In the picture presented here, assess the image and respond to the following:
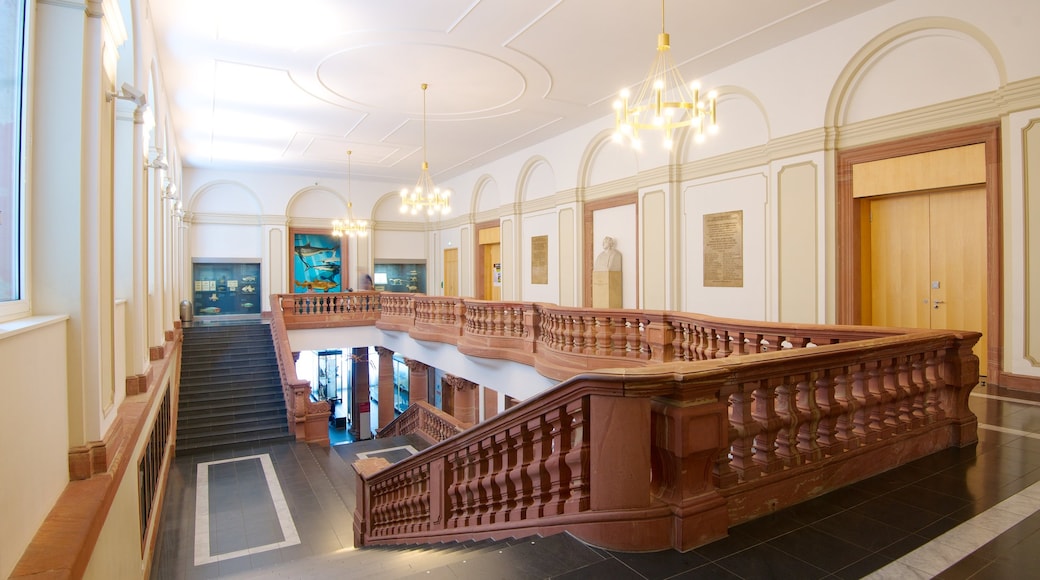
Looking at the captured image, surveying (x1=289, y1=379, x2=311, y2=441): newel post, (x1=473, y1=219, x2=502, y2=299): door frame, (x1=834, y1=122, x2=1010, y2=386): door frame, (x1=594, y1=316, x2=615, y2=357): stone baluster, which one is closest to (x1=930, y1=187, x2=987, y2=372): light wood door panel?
(x1=834, y1=122, x2=1010, y2=386): door frame

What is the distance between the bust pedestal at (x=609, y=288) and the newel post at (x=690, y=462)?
27.4ft

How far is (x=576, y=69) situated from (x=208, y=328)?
1097 cm

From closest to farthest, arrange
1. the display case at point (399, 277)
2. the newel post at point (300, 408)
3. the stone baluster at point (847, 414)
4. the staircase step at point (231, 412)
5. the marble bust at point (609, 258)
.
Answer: the stone baluster at point (847, 414), the newel post at point (300, 408), the staircase step at point (231, 412), the marble bust at point (609, 258), the display case at point (399, 277)

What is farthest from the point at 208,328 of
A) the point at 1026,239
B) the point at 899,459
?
the point at 1026,239

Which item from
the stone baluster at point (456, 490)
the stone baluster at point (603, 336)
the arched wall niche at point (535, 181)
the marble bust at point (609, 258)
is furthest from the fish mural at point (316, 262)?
the stone baluster at point (456, 490)

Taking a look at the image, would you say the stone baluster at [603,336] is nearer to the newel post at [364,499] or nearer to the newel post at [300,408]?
the newel post at [364,499]

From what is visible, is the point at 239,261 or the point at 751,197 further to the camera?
the point at 239,261

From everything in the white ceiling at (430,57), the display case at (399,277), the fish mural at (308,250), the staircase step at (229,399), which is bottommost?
the staircase step at (229,399)

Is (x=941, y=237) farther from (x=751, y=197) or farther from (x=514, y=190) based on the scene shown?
(x=514, y=190)

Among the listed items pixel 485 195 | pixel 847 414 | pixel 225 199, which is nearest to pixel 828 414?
pixel 847 414

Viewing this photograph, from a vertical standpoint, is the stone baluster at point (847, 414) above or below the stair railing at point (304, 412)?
above

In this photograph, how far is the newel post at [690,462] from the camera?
8.28ft

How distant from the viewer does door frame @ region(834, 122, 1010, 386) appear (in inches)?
237

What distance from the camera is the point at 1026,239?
5758 mm
